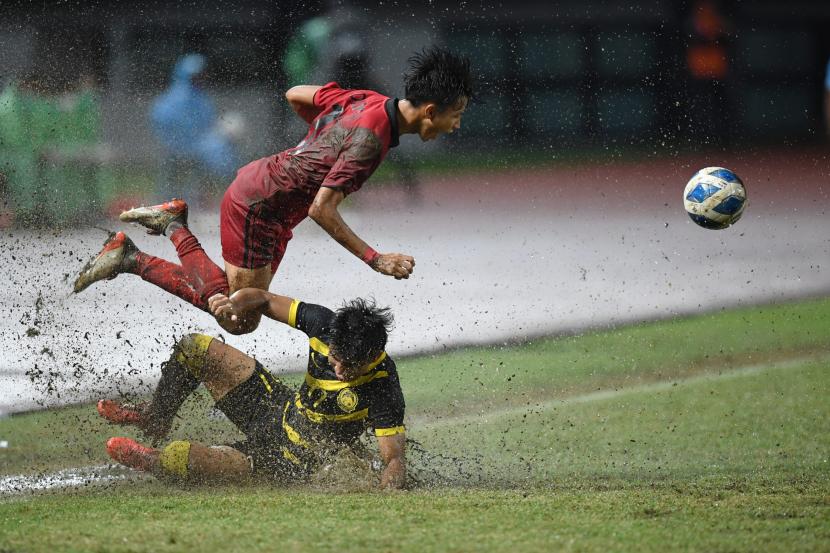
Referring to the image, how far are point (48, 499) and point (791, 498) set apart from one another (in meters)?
3.35

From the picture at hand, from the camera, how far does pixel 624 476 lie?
5832mm

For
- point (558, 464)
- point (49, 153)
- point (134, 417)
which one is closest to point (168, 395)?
point (134, 417)

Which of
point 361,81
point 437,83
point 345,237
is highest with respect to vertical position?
point 361,81

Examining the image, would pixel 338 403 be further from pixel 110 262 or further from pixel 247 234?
pixel 110 262

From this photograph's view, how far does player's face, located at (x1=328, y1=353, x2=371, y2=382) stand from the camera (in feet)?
17.1

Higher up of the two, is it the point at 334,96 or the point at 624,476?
the point at 334,96

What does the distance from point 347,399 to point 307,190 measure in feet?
3.70

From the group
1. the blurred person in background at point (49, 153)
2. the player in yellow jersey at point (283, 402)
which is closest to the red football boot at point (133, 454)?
the player in yellow jersey at point (283, 402)

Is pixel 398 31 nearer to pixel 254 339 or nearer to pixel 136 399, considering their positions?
pixel 254 339

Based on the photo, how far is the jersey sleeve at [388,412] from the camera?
17.3 ft

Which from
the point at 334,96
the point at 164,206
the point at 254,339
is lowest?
the point at 254,339

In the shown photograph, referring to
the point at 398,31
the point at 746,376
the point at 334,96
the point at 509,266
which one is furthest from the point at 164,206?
the point at 398,31

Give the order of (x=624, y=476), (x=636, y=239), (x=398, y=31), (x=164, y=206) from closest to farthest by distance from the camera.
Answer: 1. (x=624, y=476)
2. (x=164, y=206)
3. (x=636, y=239)
4. (x=398, y=31)

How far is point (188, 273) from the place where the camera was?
6043 millimetres
